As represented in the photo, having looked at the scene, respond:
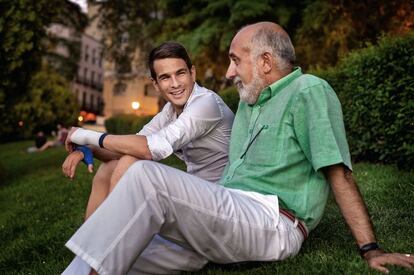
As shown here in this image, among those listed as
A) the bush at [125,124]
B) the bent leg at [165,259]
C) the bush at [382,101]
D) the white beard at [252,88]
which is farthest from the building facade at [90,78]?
the bent leg at [165,259]

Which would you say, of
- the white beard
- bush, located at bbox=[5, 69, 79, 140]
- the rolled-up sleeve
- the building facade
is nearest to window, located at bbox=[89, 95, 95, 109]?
the building facade

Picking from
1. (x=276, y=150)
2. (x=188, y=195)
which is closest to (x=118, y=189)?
(x=188, y=195)

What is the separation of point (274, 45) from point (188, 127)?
2.83ft

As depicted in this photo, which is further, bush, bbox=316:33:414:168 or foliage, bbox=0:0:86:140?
foliage, bbox=0:0:86:140

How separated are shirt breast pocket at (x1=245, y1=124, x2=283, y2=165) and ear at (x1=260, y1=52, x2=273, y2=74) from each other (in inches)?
14.9

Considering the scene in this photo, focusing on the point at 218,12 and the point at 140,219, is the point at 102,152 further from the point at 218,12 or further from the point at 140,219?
the point at 218,12

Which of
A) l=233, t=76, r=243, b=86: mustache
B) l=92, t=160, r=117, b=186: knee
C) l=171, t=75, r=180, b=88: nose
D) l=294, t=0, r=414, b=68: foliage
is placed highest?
l=294, t=0, r=414, b=68: foliage

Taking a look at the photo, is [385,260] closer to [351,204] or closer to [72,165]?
[351,204]

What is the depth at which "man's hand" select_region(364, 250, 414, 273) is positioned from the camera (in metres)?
2.71

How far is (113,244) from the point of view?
2561 mm

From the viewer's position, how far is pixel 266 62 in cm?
327

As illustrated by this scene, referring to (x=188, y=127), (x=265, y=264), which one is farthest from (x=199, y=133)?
(x=265, y=264)

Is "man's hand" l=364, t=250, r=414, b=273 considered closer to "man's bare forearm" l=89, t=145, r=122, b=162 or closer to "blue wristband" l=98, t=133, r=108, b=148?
"blue wristband" l=98, t=133, r=108, b=148

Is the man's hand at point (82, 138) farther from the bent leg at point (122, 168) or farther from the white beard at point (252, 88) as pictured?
the white beard at point (252, 88)
